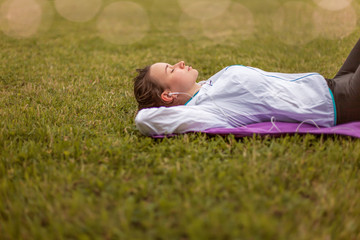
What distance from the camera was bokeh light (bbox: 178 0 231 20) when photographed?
13.4m

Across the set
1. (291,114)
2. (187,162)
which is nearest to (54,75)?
(187,162)

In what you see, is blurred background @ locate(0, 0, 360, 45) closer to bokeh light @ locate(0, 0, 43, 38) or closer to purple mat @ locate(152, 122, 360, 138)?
bokeh light @ locate(0, 0, 43, 38)

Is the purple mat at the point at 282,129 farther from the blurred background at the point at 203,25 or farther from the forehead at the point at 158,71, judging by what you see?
the blurred background at the point at 203,25

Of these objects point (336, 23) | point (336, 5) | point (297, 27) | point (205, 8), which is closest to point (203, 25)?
point (297, 27)

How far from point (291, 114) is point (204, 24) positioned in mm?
8772

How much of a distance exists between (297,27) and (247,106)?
21.9 feet

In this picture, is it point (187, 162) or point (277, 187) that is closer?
point (277, 187)

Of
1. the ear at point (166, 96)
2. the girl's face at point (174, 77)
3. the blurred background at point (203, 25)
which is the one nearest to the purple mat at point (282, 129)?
the ear at point (166, 96)

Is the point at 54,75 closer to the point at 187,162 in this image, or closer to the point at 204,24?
the point at 187,162

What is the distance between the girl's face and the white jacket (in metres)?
0.25

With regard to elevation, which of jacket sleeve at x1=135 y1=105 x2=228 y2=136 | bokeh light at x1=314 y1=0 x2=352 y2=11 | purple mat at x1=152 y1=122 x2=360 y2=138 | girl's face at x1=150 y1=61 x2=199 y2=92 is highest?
bokeh light at x1=314 y1=0 x2=352 y2=11

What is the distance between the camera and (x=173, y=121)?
2.62 m

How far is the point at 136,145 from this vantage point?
8.29 ft

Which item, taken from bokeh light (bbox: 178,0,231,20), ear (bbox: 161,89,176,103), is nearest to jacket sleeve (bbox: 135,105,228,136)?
ear (bbox: 161,89,176,103)
